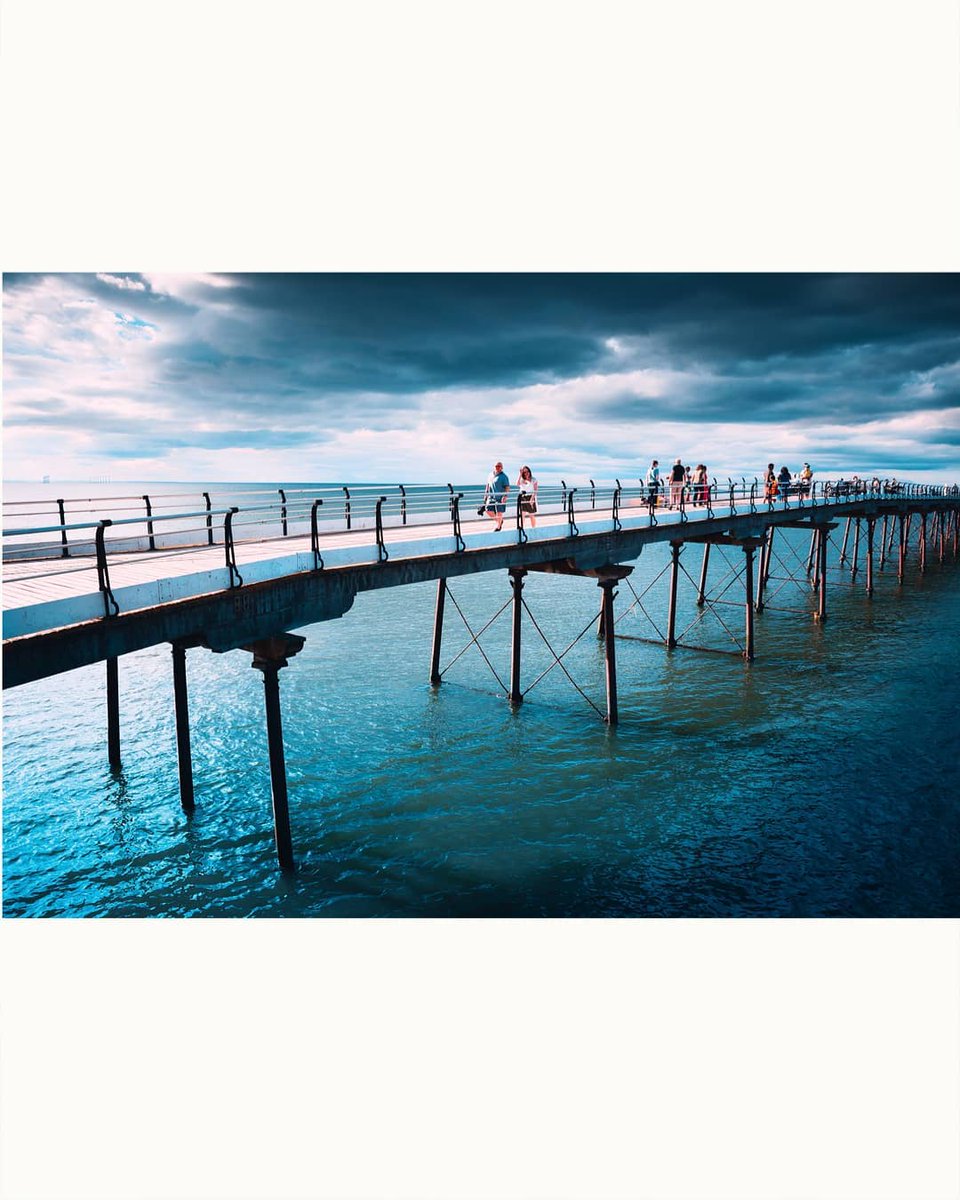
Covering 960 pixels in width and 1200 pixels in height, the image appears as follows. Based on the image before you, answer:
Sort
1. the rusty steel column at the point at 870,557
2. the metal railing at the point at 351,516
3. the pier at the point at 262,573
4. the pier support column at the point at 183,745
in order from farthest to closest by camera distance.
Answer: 1. the rusty steel column at the point at 870,557
2. the pier support column at the point at 183,745
3. the metal railing at the point at 351,516
4. the pier at the point at 262,573

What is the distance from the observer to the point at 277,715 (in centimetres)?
1115

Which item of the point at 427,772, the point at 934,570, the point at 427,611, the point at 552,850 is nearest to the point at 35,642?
the point at 552,850

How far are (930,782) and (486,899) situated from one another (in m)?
9.86

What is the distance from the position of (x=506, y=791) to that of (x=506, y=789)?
88 mm

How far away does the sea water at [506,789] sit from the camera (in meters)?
10.8

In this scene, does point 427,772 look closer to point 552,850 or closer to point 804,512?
point 552,850

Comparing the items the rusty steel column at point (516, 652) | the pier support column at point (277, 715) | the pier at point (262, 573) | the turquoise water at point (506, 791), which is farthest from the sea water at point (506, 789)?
the pier at point (262, 573)

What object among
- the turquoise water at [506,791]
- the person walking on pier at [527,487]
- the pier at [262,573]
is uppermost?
the person walking on pier at [527,487]

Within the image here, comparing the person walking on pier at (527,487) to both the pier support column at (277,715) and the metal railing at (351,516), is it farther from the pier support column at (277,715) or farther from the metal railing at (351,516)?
the pier support column at (277,715)

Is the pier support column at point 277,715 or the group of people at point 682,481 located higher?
the group of people at point 682,481

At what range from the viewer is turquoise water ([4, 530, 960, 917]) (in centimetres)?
1082

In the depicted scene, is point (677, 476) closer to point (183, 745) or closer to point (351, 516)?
point (351, 516)

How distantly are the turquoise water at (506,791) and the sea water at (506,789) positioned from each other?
57 mm

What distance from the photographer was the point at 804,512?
3134 centimetres
